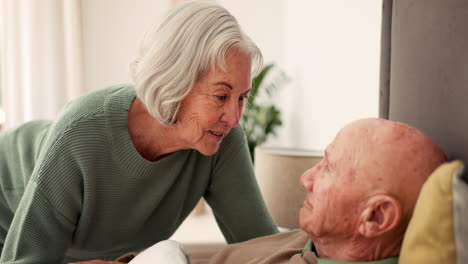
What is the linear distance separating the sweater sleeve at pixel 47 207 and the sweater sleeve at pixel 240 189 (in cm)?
47

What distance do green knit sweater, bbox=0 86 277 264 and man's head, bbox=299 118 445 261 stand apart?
629mm

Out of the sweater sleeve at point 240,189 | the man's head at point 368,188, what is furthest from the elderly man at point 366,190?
the sweater sleeve at point 240,189

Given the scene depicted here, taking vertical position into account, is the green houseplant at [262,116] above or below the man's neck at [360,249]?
below

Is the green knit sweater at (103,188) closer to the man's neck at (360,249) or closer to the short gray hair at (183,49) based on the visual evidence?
the short gray hair at (183,49)

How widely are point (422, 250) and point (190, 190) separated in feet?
3.35

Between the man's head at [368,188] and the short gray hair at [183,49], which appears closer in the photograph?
the man's head at [368,188]

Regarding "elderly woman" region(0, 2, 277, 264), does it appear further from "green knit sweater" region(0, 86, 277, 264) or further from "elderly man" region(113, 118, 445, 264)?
"elderly man" region(113, 118, 445, 264)

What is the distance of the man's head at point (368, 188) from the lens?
103cm

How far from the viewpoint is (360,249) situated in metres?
1.11

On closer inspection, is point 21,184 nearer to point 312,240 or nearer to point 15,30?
point 312,240

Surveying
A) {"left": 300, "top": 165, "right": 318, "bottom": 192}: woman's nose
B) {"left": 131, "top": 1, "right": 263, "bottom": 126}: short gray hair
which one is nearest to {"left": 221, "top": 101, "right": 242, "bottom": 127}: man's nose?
{"left": 131, "top": 1, "right": 263, "bottom": 126}: short gray hair

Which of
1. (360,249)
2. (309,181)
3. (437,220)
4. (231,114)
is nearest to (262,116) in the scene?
(231,114)

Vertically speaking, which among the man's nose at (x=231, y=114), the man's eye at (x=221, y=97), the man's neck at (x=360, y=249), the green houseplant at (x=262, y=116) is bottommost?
the green houseplant at (x=262, y=116)

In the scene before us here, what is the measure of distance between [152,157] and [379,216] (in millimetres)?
862
